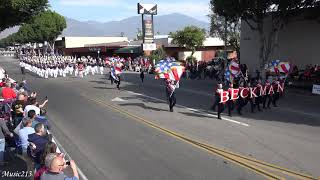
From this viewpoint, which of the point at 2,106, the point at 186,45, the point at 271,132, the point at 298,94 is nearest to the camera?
the point at 2,106

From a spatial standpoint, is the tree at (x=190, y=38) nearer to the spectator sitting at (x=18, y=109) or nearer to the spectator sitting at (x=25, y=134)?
the spectator sitting at (x=18, y=109)

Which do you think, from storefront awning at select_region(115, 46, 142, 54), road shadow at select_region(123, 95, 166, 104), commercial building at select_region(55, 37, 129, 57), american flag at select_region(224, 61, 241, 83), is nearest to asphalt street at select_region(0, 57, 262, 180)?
road shadow at select_region(123, 95, 166, 104)

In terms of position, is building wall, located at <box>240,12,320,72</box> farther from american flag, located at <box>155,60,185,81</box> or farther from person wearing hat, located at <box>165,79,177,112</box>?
person wearing hat, located at <box>165,79,177,112</box>

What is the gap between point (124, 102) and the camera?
23.9 m

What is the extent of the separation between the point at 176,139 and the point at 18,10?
85.2ft

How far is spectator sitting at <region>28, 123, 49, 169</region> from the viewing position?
29.1ft

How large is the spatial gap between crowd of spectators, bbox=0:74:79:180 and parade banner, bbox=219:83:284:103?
8550 mm

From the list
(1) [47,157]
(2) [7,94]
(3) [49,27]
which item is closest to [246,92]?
(2) [7,94]

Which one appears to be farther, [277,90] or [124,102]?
[124,102]

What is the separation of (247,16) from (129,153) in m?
21.5

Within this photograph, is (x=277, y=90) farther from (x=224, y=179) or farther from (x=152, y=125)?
(x=224, y=179)

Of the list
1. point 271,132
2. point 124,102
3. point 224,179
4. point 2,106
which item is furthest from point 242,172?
point 124,102

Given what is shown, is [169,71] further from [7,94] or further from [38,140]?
[38,140]

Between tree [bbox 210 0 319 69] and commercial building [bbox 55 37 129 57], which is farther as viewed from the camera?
commercial building [bbox 55 37 129 57]
